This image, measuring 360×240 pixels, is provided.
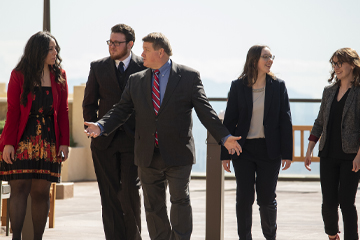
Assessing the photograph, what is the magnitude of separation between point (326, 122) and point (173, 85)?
1.43m

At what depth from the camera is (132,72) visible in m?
5.23

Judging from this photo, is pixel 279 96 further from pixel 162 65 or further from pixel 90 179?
pixel 90 179

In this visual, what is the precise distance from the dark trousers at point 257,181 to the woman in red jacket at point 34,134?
61.5 inches

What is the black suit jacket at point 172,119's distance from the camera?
4.62 m

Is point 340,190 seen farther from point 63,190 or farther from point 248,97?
point 63,190

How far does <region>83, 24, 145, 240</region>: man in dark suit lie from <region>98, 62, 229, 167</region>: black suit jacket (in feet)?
1.26

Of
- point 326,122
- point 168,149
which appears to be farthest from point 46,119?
point 326,122

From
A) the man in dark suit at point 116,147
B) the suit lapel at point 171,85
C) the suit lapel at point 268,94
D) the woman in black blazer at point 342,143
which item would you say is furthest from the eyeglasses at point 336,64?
the man in dark suit at point 116,147

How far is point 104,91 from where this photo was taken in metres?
5.20

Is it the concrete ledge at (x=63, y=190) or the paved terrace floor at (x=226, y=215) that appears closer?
the paved terrace floor at (x=226, y=215)

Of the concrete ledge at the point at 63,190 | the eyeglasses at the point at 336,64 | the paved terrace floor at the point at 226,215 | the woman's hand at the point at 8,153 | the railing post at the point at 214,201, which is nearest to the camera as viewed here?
the woman's hand at the point at 8,153

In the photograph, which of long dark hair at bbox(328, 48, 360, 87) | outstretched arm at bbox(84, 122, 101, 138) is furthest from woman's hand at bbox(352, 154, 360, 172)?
outstretched arm at bbox(84, 122, 101, 138)

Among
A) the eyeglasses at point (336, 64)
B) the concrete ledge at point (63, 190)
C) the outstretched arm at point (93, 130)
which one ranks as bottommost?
the concrete ledge at point (63, 190)

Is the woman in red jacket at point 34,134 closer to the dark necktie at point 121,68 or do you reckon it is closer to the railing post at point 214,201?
the dark necktie at point 121,68
